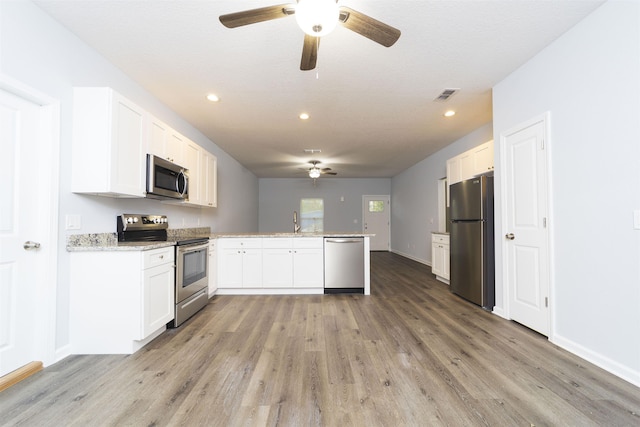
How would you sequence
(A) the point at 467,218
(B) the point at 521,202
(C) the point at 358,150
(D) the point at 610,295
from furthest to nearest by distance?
(C) the point at 358,150
(A) the point at 467,218
(B) the point at 521,202
(D) the point at 610,295

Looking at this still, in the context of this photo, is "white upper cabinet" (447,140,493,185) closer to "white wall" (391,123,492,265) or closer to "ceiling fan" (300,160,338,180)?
"white wall" (391,123,492,265)

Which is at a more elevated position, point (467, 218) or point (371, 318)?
point (467, 218)

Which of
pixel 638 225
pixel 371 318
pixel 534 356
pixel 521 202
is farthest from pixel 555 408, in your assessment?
pixel 521 202

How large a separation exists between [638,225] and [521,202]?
1.02 meters

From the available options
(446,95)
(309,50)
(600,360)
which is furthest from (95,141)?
(600,360)

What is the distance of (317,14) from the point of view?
59.5 inches

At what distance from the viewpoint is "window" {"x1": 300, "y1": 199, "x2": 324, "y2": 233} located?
9578mm

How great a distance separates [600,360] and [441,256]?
9.51 ft

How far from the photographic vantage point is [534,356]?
7.20 feet

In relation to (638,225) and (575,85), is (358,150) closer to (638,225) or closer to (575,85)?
(575,85)

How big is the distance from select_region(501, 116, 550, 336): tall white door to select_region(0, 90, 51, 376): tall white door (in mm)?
4031

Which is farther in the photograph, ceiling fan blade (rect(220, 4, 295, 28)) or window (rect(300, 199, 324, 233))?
window (rect(300, 199, 324, 233))

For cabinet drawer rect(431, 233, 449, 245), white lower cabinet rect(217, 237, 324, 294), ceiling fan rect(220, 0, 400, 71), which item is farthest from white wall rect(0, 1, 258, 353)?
cabinet drawer rect(431, 233, 449, 245)

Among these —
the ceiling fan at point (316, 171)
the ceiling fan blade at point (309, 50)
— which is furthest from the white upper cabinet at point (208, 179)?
the ceiling fan blade at point (309, 50)
